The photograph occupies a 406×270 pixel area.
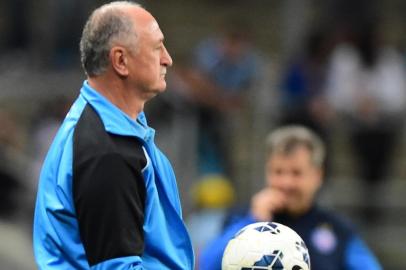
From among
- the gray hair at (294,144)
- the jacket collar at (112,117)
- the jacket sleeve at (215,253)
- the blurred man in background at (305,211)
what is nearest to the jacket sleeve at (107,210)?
the jacket collar at (112,117)

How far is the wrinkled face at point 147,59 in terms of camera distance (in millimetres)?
4918

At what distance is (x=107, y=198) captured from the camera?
465 centimetres

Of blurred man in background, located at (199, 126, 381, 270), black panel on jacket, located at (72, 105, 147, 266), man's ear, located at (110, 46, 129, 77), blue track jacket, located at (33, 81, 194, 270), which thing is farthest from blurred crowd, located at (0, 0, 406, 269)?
black panel on jacket, located at (72, 105, 147, 266)

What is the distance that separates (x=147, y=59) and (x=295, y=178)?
299cm

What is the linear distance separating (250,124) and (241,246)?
32.2 feet

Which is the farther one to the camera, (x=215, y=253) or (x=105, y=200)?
(x=215, y=253)

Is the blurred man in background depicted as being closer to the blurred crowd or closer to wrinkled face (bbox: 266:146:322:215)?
wrinkled face (bbox: 266:146:322:215)

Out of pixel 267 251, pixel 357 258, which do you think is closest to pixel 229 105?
pixel 357 258

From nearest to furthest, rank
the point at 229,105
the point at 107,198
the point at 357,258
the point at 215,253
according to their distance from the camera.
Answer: the point at 107,198 < the point at 215,253 < the point at 357,258 < the point at 229,105

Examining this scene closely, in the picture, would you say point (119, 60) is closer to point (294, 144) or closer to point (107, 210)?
point (107, 210)

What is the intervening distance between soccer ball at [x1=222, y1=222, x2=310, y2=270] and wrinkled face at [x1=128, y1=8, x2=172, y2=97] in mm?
706

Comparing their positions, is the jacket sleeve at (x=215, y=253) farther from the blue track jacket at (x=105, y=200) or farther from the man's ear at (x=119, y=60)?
the man's ear at (x=119, y=60)

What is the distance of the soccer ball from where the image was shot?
5.09 meters

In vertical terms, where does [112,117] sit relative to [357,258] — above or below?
above
